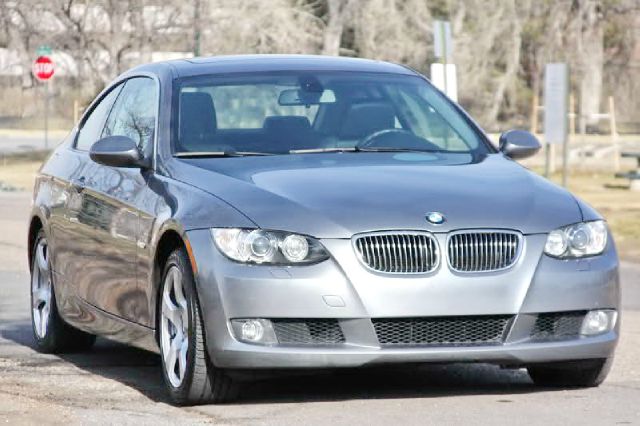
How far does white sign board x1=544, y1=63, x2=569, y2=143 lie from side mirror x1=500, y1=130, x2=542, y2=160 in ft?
50.1

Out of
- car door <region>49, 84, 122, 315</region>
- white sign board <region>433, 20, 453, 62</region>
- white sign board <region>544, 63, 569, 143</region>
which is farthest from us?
white sign board <region>433, 20, 453, 62</region>

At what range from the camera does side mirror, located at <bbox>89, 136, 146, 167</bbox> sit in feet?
27.7

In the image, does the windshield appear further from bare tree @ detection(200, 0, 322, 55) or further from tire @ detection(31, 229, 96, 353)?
bare tree @ detection(200, 0, 322, 55)

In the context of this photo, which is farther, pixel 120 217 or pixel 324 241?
pixel 120 217

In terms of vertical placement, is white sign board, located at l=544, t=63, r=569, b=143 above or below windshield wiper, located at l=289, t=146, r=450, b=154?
below

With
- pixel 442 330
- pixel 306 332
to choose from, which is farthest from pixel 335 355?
pixel 442 330

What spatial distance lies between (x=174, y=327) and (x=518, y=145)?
2.11 meters

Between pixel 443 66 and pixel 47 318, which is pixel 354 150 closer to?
pixel 47 318

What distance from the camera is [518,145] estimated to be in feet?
29.3

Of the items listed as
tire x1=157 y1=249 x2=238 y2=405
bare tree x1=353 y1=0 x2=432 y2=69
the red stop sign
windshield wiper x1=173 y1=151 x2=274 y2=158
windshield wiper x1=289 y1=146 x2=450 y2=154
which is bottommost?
bare tree x1=353 y1=0 x2=432 y2=69

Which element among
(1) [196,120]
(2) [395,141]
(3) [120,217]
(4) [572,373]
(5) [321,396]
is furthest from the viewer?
(2) [395,141]

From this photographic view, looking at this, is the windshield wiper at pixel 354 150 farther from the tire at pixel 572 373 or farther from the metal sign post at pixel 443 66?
the metal sign post at pixel 443 66

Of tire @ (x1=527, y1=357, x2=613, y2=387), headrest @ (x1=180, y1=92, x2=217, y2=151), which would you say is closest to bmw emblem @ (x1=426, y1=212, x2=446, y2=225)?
tire @ (x1=527, y1=357, x2=613, y2=387)

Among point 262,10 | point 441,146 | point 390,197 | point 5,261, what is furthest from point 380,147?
point 262,10
